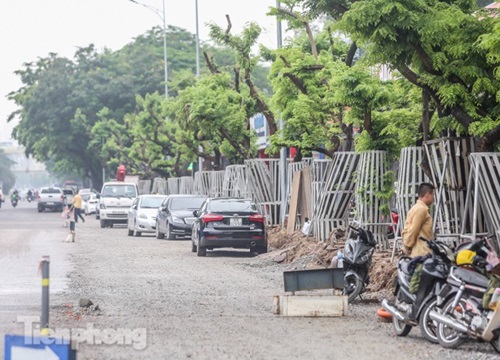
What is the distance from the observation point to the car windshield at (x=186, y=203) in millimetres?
38156

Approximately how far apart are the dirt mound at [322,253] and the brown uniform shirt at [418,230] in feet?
11.9

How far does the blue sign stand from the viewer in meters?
7.68

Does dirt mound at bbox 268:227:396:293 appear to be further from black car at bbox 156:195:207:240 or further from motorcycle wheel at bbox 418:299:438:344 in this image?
motorcycle wheel at bbox 418:299:438:344

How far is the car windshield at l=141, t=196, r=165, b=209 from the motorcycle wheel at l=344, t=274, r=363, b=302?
88.5ft

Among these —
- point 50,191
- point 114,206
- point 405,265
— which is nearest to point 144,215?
point 114,206

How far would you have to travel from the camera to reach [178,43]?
10088 cm

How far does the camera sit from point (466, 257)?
12664 mm

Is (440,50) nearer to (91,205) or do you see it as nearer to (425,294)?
(425,294)

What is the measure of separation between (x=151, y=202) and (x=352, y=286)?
27579 mm

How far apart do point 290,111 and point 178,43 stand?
71349 millimetres

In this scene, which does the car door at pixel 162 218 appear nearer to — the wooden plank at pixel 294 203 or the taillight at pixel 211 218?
the wooden plank at pixel 294 203

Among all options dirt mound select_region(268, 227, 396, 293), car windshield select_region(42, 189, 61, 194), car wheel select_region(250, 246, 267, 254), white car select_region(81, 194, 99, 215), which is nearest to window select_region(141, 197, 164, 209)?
dirt mound select_region(268, 227, 396, 293)

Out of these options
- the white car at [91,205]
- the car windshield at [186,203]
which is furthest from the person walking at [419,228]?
the white car at [91,205]

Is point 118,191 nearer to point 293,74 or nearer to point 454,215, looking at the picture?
point 293,74
